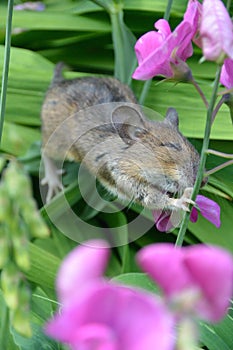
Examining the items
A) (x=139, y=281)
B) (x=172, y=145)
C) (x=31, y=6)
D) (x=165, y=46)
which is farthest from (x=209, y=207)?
(x=31, y=6)

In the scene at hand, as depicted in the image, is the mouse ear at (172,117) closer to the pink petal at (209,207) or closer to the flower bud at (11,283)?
the pink petal at (209,207)

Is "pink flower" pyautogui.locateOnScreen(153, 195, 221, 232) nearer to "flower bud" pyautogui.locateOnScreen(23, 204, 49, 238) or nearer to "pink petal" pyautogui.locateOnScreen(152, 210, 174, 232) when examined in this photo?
"pink petal" pyautogui.locateOnScreen(152, 210, 174, 232)

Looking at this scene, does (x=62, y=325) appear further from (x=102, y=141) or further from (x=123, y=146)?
(x=102, y=141)

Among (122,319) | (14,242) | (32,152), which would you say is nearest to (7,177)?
(14,242)

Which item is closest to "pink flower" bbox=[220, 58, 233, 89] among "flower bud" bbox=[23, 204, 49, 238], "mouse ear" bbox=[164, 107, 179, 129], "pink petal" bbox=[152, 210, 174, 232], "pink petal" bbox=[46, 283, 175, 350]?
"pink petal" bbox=[152, 210, 174, 232]

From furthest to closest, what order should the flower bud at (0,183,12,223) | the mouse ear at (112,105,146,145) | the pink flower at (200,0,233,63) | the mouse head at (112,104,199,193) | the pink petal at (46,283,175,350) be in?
the mouse ear at (112,105,146,145)
the mouse head at (112,104,199,193)
the pink flower at (200,0,233,63)
the flower bud at (0,183,12,223)
the pink petal at (46,283,175,350)

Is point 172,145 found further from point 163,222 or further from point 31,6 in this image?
point 31,6
